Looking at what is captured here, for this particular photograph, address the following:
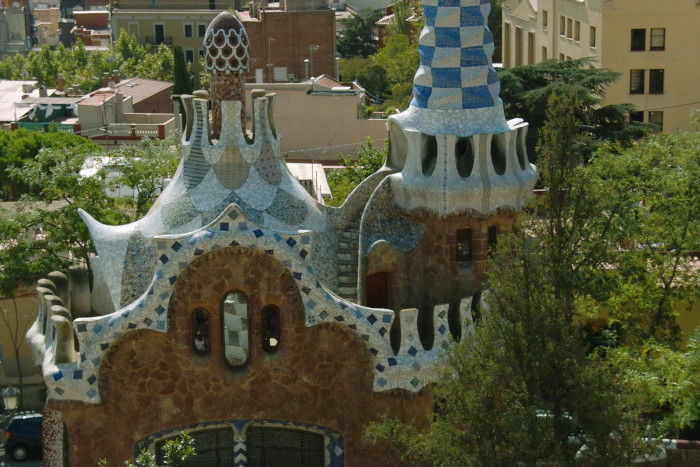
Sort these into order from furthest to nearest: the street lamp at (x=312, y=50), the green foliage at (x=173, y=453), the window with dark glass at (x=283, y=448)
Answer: the street lamp at (x=312, y=50), the window with dark glass at (x=283, y=448), the green foliage at (x=173, y=453)

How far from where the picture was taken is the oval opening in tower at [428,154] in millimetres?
26312

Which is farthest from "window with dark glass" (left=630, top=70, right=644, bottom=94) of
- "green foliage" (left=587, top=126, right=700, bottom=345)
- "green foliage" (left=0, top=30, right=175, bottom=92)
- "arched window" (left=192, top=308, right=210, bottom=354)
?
"arched window" (left=192, top=308, right=210, bottom=354)

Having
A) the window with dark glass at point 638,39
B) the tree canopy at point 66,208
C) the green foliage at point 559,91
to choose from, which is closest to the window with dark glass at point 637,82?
the window with dark glass at point 638,39

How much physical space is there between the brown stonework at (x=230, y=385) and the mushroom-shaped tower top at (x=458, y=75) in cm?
417

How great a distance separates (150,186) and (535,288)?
684 inches

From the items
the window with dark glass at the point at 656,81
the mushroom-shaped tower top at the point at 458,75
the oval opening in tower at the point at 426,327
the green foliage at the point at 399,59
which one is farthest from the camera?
the green foliage at the point at 399,59

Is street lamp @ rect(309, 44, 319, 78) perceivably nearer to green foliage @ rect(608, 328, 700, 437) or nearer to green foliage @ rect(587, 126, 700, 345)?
green foliage @ rect(587, 126, 700, 345)

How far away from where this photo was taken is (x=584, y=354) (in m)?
20.4

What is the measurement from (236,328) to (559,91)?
2564 cm

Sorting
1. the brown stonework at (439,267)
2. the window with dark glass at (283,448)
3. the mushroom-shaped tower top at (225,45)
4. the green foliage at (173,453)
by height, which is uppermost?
the mushroom-shaped tower top at (225,45)

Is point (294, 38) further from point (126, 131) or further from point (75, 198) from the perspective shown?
point (75, 198)

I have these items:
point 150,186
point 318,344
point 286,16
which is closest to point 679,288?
point 318,344

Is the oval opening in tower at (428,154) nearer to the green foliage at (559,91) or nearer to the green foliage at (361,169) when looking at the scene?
the green foliage at (361,169)

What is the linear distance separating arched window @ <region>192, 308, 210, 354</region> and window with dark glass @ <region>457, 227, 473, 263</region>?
14.8 ft
